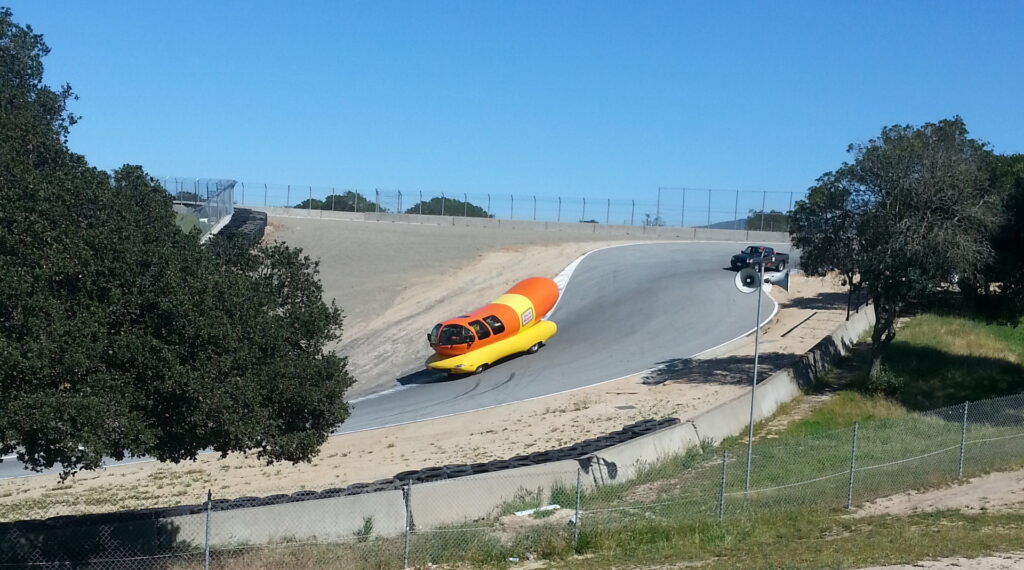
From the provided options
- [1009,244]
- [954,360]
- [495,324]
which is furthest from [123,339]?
[954,360]

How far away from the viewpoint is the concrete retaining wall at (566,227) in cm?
7650

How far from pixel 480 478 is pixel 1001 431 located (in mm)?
12453

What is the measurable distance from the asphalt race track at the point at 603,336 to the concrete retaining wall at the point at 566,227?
57.5ft

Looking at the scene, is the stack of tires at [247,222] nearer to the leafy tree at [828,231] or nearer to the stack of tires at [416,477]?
the leafy tree at [828,231]

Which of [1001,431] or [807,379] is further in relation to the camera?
[807,379]

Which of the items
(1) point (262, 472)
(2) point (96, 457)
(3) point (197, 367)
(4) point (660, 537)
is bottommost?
(1) point (262, 472)

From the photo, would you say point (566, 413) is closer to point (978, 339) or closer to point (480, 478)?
point (480, 478)

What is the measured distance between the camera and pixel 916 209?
95.7ft

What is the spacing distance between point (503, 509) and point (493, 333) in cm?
1984

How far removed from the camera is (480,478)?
17.3 meters

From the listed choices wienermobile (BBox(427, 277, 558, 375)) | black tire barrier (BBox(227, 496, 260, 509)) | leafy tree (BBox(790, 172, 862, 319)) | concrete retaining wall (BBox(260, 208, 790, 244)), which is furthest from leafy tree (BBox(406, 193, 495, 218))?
black tire barrier (BBox(227, 496, 260, 509))

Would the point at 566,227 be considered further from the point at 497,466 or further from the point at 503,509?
the point at 503,509

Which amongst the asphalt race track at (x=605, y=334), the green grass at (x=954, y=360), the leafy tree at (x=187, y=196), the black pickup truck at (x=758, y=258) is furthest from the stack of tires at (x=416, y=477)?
the leafy tree at (x=187, y=196)

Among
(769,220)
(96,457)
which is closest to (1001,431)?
(96,457)
